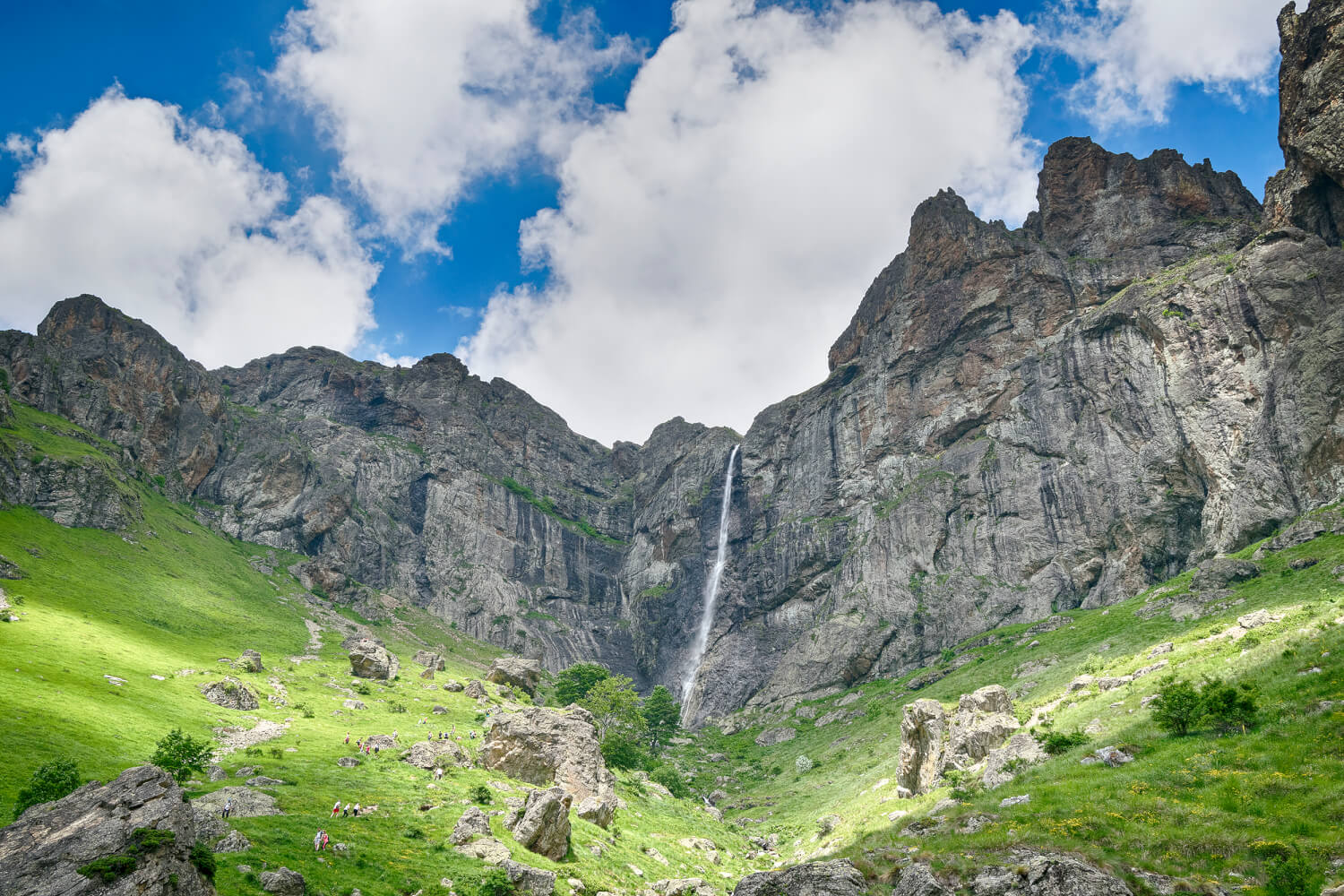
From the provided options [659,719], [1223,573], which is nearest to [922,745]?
[1223,573]

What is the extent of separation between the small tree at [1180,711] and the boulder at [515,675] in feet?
269

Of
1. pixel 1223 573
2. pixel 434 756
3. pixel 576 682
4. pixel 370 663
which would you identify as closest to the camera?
pixel 434 756

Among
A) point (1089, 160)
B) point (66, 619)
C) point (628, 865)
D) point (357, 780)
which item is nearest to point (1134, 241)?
point (1089, 160)

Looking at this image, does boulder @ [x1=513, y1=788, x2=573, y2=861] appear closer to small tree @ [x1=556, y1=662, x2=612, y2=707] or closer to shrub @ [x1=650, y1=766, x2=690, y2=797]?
shrub @ [x1=650, y1=766, x2=690, y2=797]

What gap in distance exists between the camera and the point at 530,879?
93.6ft

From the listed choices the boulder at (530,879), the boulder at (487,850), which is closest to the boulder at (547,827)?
the boulder at (487,850)

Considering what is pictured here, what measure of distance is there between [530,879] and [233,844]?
1215 centimetres

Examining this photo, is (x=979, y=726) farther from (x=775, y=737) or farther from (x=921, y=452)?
(x=921, y=452)

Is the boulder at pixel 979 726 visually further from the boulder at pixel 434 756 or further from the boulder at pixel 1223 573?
the boulder at pixel 434 756

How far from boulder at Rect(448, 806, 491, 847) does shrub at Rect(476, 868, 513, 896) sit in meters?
5.03

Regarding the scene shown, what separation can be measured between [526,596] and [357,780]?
126750 mm

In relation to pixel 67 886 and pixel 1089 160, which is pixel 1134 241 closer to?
pixel 1089 160

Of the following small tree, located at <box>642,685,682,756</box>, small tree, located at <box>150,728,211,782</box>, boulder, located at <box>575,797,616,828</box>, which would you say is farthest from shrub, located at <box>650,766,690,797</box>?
small tree, located at <box>150,728,211,782</box>

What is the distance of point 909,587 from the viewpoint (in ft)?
380
